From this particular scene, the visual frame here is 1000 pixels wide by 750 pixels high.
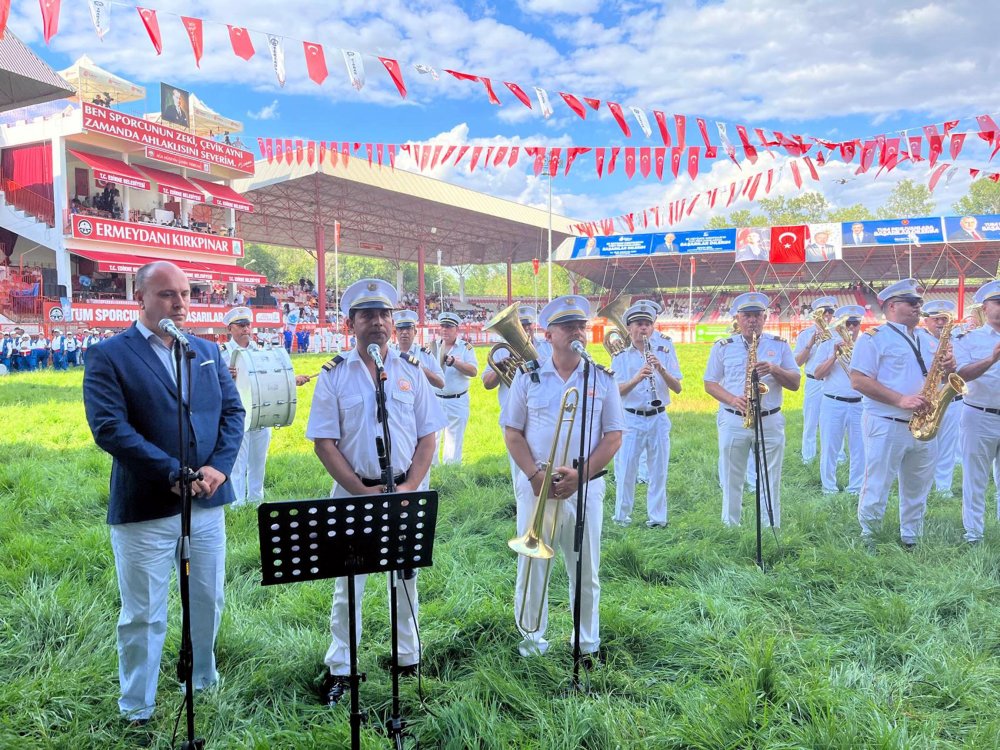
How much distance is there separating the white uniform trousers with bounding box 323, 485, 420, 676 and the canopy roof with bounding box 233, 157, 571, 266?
92.6ft

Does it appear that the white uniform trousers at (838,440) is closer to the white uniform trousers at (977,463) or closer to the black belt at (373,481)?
the white uniform trousers at (977,463)

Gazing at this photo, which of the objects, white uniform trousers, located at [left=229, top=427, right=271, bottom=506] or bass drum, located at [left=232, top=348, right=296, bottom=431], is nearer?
bass drum, located at [left=232, top=348, right=296, bottom=431]

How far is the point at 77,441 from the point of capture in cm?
1048

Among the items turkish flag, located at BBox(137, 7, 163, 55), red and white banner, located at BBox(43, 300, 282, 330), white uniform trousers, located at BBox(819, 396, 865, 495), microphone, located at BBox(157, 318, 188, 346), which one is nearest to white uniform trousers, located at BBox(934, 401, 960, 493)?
white uniform trousers, located at BBox(819, 396, 865, 495)

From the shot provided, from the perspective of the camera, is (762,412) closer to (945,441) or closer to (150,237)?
(945,441)

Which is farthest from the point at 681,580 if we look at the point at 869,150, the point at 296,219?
the point at 296,219

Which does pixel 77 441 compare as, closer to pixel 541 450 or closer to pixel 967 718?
pixel 541 450

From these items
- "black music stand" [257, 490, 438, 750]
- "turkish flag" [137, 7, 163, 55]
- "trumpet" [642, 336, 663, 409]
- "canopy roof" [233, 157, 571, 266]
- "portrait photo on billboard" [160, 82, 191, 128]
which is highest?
"portrait photo on billboard" [160, 82, 191, 128]

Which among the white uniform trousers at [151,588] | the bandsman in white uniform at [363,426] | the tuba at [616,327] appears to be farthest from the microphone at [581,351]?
the tuba at [616,327]

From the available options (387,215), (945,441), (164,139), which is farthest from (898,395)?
(387,215)

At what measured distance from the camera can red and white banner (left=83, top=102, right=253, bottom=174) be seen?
89.9 feet

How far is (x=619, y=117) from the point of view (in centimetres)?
1313

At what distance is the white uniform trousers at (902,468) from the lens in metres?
6.04

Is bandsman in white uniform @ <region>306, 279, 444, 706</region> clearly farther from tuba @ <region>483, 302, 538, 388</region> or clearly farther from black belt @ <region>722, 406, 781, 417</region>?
black belt @ <region>722, 406, 781, 417</region>
